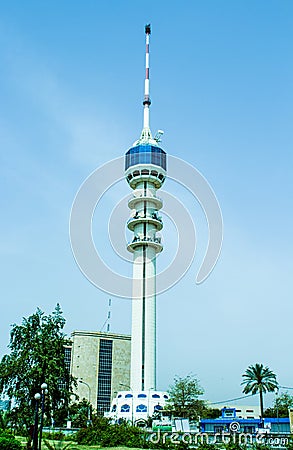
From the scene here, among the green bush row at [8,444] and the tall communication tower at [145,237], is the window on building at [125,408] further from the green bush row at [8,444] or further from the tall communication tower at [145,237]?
the green bush row at [8,444]

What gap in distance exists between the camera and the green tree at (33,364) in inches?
1297

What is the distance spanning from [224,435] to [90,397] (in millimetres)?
62378

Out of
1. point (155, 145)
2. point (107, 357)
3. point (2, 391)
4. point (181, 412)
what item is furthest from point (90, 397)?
point (2, 391)

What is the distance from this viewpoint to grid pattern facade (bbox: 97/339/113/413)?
10043 centimetres

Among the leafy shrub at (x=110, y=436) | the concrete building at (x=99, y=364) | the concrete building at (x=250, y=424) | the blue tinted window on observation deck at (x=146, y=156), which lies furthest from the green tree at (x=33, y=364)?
the concrete building at (x=99, y=364)

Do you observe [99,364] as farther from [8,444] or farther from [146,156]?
[8,444]

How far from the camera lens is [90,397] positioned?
99.1 metres

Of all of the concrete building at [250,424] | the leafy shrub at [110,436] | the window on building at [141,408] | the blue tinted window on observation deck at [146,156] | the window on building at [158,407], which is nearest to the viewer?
the leafy shrub at [110,436]

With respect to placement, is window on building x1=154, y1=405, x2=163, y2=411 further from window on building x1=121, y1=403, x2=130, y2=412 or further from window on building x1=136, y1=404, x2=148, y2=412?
window on building x1=121, y1=403, x2=130, y2=412

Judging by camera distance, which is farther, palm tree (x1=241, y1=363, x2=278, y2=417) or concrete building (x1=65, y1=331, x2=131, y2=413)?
concrete building (x1=65, y1=331, x2=131, y2=413)

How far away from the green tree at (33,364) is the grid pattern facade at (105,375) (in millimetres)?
67827

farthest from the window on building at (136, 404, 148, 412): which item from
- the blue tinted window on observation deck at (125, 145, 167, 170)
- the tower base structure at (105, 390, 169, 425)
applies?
the blue tinted window on observation deck at (125, 145, 167, 170)

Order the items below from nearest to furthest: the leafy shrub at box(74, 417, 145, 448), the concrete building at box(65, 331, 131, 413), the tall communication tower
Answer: the leafy shrub at box(74, 417, 145, 448)
the tall communication tower
the concrete building at box(65, 331, 131, 413)

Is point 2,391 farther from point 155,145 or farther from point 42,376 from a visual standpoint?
point 155,145
